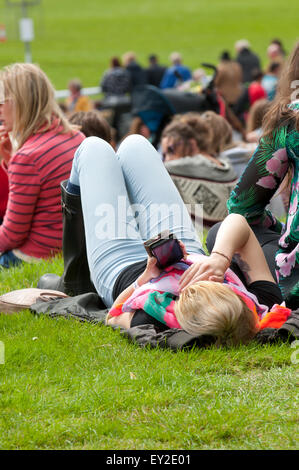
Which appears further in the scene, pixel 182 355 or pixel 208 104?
pixel 208 104

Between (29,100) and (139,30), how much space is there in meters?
38.1

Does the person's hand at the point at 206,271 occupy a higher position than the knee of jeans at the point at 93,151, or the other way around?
the knee of jeans at the point at 93,151

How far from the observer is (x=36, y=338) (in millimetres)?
3602

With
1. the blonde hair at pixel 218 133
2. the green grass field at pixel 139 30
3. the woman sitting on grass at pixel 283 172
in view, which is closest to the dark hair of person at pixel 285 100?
the woman sitting on grass at pixel 283 172

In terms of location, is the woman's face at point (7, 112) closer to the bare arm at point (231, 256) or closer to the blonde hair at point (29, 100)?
the blonde hair at point (29, 100)

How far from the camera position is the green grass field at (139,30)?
33844mm

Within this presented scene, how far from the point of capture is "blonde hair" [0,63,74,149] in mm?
5234

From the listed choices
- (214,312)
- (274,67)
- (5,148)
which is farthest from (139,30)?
(214,312)

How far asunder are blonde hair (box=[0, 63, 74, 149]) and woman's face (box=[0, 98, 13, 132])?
0.04 meters

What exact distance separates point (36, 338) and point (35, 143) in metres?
1.90

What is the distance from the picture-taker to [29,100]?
17.2 ft

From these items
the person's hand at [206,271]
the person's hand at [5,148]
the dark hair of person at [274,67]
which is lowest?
the dark hair of person at [274,67]
